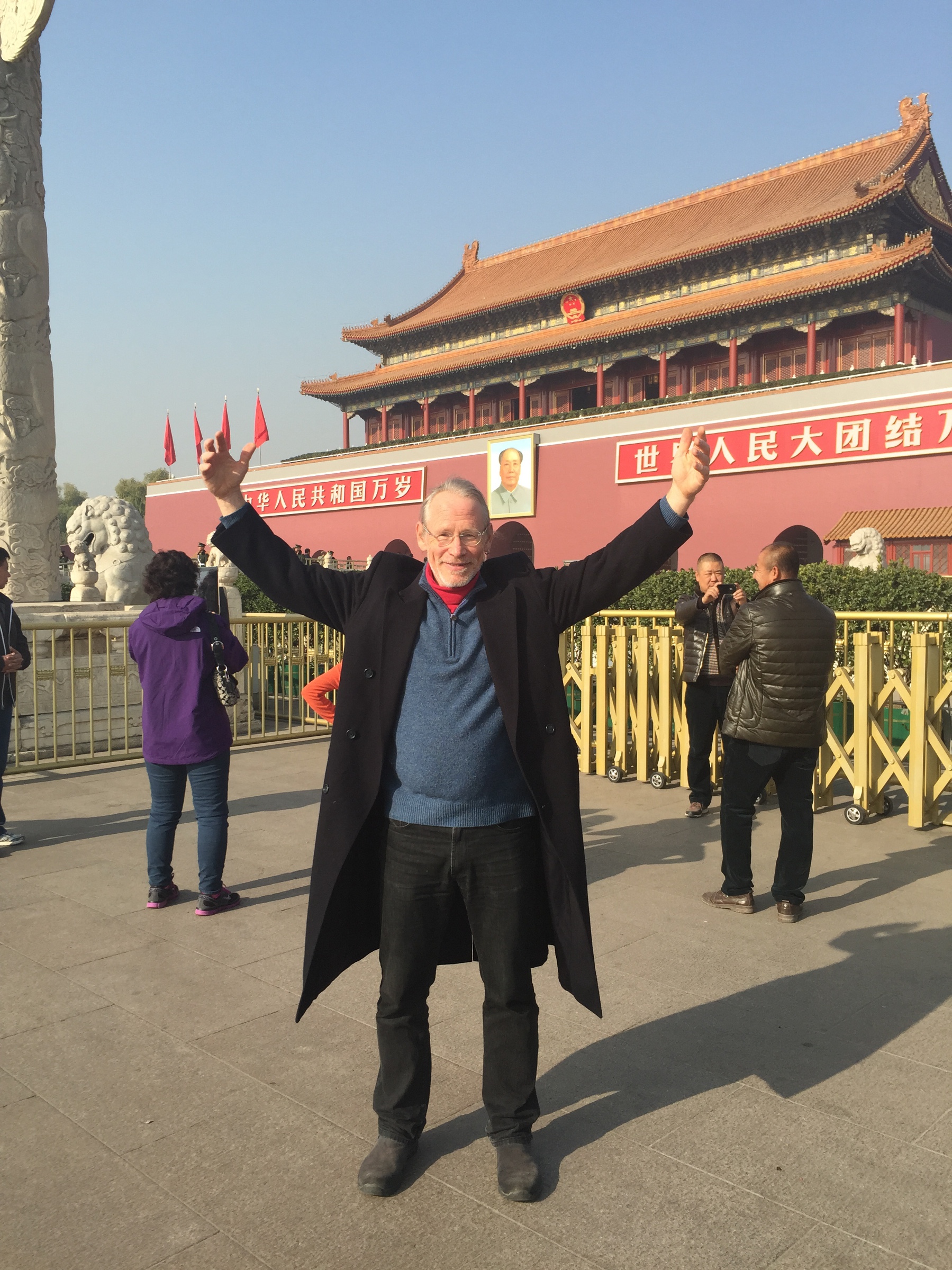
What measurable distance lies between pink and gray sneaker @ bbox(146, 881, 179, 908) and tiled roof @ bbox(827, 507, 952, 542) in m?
15.4

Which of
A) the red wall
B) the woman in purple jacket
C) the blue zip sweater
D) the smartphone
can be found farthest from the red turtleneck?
the red wall

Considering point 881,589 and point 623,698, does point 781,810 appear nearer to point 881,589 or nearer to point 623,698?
point 623,698

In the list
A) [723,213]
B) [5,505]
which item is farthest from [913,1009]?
[723,213]

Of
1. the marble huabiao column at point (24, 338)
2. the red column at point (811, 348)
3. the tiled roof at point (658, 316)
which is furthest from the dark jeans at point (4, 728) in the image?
the red column at point (811, 348)

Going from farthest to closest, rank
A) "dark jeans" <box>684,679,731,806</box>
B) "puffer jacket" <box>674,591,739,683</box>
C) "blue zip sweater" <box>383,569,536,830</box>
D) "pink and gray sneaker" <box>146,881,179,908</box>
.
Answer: "dark jeans" <box>684,679,731,806</box> → "puffer jacket" <box>674,591,739,683</box> → "pink and gray sneaker" <box>146,881,179,908</box> → "blue zip sweater" <box>383,569,536,830</box>

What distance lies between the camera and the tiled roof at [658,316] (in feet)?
66.7

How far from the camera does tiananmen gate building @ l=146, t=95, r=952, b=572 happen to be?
18641mm

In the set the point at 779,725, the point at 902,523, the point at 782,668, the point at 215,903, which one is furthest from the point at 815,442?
the point at 215,903

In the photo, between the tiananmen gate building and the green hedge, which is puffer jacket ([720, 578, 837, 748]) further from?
the tiananmen gate building

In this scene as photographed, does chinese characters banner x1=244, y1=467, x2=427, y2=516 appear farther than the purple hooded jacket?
Yes

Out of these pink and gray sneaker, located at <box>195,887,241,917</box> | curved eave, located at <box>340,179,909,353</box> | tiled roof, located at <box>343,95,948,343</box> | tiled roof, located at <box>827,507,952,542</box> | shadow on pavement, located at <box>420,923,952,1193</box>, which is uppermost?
tiled roof, located at <box>343,95,948,343</box>

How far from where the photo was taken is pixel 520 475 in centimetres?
2395

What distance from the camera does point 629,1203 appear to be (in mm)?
2105

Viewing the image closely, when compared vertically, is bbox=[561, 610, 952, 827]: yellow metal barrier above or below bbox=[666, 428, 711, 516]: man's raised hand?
below
